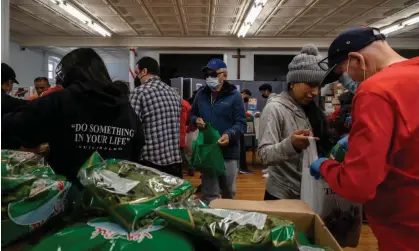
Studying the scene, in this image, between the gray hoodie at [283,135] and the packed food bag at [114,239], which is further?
the gray hoodie at [283,135]

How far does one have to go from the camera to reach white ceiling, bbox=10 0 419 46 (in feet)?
23.4

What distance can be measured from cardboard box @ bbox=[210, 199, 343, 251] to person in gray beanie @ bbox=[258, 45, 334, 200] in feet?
1.49

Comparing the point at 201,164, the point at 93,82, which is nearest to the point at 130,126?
the point at 93,82

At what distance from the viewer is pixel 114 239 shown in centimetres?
65

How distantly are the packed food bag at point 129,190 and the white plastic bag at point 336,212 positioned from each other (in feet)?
2.21

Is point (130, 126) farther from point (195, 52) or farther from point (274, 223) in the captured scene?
point (195, 52)

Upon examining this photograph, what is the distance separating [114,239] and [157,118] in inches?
69.3

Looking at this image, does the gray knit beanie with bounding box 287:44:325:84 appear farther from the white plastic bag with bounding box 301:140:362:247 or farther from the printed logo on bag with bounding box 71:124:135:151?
the printed logo on bag with bounding box 71:124:135:151

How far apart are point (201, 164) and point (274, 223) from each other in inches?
75.6

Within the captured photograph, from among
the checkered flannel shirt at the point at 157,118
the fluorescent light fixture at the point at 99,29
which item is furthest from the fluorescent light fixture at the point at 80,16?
the checkered flannel shirt at the point at 157,118

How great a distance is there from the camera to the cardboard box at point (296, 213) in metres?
0.94

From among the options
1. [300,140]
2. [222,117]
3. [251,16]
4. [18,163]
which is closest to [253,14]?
[251,16]

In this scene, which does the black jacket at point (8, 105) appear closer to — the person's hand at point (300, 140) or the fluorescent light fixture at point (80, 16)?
the person's hand at point (300, 140)

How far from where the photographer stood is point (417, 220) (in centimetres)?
95
